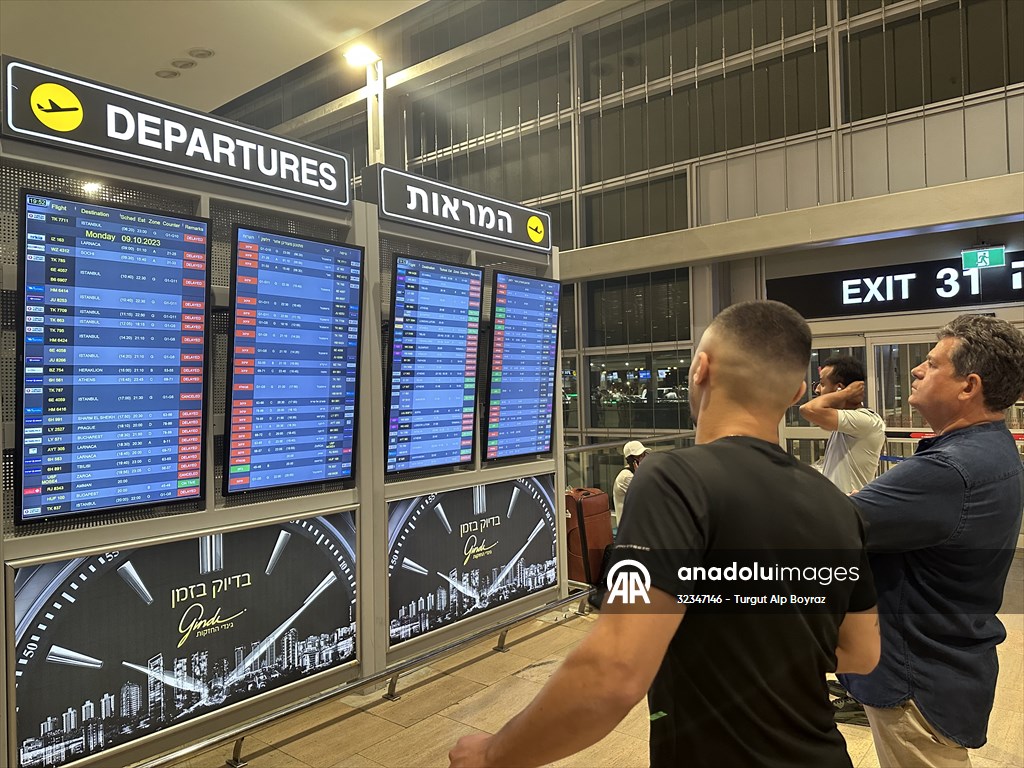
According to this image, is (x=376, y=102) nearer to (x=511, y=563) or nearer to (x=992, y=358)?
(x=511, y=563)

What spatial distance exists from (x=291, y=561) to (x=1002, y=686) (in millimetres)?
3666

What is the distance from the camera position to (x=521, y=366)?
436 centimetres

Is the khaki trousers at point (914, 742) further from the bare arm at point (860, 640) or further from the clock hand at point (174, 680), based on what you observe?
the clock hand at point (174, 680)

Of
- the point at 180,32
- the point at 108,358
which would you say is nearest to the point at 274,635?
the point at 108,358

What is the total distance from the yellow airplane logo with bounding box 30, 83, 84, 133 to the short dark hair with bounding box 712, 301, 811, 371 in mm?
2373

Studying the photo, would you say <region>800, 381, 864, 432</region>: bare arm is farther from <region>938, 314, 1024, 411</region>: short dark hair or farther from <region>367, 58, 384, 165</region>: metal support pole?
<region>367, 58, 384, 165</region>: metal support pole

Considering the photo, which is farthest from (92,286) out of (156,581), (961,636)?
(961,636)

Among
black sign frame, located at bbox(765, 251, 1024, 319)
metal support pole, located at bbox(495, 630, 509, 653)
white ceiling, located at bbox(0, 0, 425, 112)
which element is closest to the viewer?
metal support pole, located at bbox(495, 630, 509, 653)

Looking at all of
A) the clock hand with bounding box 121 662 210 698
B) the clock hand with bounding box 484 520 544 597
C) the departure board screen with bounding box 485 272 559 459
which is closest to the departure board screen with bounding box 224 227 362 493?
the clock hand with bounding box 121 662 210 698

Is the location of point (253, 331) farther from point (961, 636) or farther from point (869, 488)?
point (961, 636)

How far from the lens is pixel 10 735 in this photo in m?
2.31

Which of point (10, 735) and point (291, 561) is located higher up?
point (291, 561)

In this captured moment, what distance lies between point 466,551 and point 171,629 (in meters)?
1.65

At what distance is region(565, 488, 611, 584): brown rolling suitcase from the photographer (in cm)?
543
